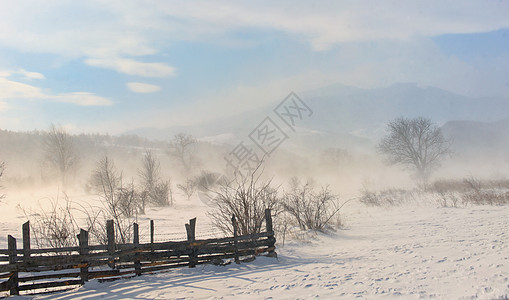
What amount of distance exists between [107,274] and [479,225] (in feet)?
42.2

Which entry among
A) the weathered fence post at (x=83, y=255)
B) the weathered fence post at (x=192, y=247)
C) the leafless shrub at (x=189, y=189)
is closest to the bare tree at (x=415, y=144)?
the leafless shrub at (x=189, y=189)

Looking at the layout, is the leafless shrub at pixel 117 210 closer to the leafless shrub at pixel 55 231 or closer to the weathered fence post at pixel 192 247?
the leafless shrub at pixel 55 231

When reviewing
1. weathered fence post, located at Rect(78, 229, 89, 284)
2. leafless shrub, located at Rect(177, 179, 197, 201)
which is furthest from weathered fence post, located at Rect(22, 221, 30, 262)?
leafless shrub, located at Rect(177, 179, 197, 201)

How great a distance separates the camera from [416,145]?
147 feet

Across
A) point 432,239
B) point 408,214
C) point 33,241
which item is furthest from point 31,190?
point 432,239

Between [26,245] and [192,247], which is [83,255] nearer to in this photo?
[26,245]

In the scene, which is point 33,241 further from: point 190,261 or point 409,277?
point 409,277

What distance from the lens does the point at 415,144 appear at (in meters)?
44.7

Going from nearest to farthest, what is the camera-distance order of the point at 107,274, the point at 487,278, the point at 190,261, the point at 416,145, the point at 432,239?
1. the point at 487,278
2. the point at 107,274
3. the point at 190,261
4. the point at 432,239
5. the point at 416,145

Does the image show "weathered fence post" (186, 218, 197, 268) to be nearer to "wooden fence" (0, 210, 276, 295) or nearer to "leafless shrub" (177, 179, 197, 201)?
"wooden fence" (0, 210, 276, 295)

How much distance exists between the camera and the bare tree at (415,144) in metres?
41.9

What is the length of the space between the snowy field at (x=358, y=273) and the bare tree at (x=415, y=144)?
3033cm

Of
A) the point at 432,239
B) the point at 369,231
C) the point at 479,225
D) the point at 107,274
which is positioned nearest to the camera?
the point at 107,274

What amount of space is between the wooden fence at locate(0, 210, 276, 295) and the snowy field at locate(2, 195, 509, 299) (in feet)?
0.89
